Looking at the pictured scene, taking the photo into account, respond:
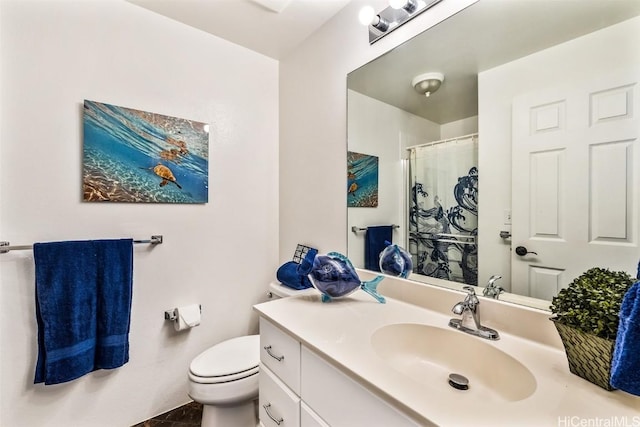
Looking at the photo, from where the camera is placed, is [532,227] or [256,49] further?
[256,49]

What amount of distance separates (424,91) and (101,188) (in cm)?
161

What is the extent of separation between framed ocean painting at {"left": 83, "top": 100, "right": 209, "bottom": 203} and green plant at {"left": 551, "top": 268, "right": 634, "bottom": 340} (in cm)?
166

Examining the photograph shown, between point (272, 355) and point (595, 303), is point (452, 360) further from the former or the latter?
point (272, 355)

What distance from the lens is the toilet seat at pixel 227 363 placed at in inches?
48.3

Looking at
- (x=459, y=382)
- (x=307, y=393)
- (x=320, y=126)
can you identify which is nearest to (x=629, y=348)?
(x=459, y=382)

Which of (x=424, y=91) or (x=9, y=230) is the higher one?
(x=424, y=91)

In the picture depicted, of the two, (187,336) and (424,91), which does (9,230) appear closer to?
(187,336)

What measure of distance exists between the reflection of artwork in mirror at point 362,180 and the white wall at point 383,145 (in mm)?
23

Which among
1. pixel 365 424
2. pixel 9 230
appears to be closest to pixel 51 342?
pixel 9 230

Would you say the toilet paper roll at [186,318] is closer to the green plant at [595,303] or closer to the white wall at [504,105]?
the white wall at [504,105]

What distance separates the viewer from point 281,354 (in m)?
0.92

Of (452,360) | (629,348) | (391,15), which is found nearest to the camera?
(629,348)

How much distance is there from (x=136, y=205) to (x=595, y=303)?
1829 millimetres

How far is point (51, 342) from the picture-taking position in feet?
3.86
